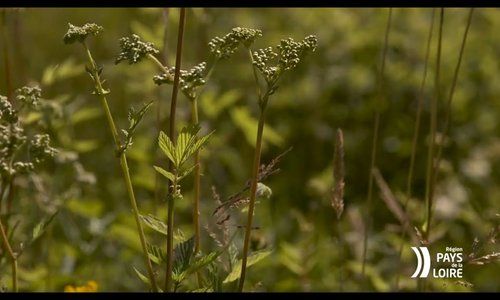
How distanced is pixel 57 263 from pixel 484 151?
6.12 feet

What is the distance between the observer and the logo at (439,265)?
1819 mm

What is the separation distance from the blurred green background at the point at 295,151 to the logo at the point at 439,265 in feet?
0.41

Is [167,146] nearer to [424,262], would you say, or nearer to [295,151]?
[424,262]

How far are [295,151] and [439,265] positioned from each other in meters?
1.98

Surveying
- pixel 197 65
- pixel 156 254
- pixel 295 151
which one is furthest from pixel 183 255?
pixel 295 151

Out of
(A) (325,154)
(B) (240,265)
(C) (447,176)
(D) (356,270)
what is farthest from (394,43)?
(B) (240,265)

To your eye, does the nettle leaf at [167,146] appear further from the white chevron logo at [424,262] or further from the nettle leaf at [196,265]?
the white chevron logo at [424,262]

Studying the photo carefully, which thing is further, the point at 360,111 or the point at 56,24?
the point at 56,24

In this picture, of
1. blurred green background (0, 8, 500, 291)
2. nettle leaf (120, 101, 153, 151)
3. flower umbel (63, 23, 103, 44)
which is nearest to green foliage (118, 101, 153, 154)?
nettle leaf (120, 101, 153, 151)

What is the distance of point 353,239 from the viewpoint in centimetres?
284

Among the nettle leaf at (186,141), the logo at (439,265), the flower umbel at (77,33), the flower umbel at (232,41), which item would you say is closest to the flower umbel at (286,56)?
the flower umbel at (232,41)

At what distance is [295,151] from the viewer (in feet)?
13.0

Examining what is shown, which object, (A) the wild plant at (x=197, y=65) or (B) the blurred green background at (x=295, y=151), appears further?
A: (B) the blurred green background at (x=295, y=151)
